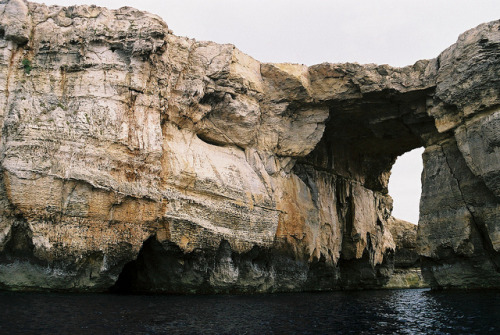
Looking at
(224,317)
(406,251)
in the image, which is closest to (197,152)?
(224,317)

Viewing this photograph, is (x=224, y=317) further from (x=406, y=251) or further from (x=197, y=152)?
(x=406, y=251)

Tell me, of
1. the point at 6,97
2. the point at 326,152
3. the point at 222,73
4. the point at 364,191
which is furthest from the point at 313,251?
the point at 6,97

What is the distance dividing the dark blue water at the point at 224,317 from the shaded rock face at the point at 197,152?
3.33 meters

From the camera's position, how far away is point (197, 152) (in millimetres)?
24156

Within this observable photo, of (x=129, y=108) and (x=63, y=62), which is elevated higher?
(x=63, y=62)

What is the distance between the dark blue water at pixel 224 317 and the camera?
458 inches

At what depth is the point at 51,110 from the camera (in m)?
19.8

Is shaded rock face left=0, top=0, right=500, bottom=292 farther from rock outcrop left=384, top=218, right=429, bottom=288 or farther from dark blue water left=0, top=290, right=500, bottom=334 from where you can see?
rock outcrop left=384, top=218, right=429, bottom=288

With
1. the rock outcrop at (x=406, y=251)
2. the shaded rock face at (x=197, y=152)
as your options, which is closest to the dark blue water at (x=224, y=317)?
the shaded rock face at (x=197, y=152)

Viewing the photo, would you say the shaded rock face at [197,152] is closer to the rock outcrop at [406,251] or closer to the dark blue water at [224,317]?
the dark blue water at [224,317]

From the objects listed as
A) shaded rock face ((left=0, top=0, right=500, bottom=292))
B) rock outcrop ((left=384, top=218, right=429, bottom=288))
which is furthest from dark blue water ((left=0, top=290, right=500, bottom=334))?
rock outcrop ((left=384, top=218, right=429, bottom=288))

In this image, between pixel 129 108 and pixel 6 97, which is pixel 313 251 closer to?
pixel 129 108

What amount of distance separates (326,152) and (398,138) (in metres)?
5.10

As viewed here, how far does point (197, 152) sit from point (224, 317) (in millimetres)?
11531
